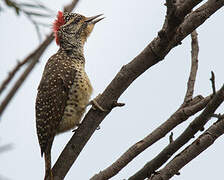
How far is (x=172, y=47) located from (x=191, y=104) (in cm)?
41

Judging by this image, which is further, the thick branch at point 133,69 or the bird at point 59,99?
the bird at point 59,99

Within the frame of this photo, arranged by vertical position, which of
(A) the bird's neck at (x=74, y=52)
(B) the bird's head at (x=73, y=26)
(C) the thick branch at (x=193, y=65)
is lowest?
(A) the bird's neck at (x=74, y=52)

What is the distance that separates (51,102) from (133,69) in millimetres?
1880

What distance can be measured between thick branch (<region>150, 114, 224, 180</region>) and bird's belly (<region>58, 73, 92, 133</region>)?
2.06 meters

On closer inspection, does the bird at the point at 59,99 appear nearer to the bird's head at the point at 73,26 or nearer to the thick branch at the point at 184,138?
the bird's head at the point at 73,26

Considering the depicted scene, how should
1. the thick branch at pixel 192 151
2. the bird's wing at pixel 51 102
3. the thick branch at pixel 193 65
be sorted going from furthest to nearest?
the bird's wing at pixel 51 102 → the thick branch at pixel 193 65 → the thick branch at pixel 192 151

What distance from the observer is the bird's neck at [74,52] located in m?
5.06

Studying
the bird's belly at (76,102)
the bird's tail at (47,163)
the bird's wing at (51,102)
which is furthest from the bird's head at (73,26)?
the bird's tail at (47,163)

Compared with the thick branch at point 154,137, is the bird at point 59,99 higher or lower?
lower

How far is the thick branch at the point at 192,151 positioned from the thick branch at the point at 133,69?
537 mm

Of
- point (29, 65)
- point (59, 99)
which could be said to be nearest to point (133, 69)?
point (29, 65)

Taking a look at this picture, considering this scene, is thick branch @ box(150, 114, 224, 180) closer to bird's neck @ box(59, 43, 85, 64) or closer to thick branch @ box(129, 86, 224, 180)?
thick branch @ box(129, 86, 224, 180)

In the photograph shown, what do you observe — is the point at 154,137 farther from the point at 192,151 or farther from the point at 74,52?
the point at 74,52

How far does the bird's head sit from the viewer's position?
17.9ft
